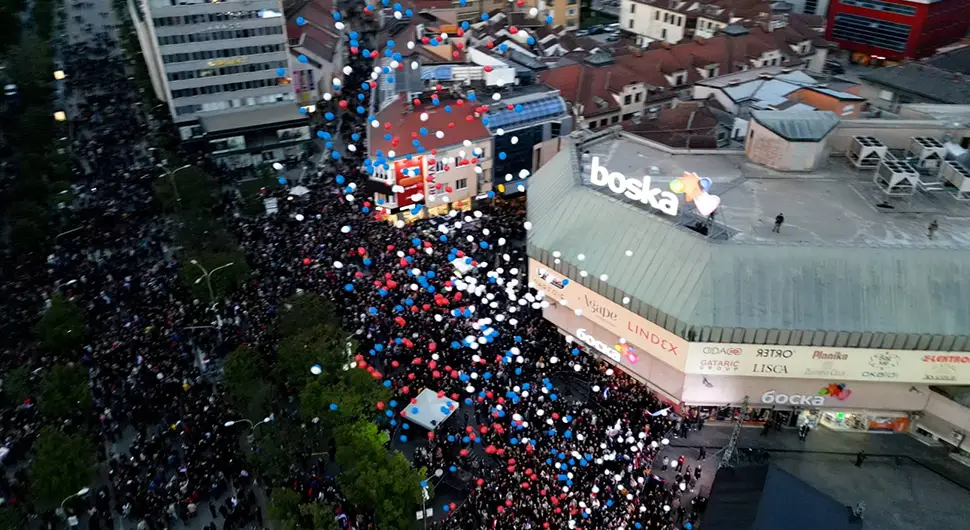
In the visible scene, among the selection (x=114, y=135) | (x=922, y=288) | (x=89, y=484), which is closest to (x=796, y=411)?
(x=922, y=288)

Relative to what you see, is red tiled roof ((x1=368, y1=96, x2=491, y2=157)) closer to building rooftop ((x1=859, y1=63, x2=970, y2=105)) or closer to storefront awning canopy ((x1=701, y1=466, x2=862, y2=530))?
storefront awning canopy ((x1=701, y1=466, x2=862, y2=530))

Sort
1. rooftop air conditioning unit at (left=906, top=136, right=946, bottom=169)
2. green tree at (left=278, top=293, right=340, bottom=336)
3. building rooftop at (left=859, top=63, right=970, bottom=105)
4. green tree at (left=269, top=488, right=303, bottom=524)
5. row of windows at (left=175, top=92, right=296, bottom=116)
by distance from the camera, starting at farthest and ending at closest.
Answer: row of windows at (left=175, top=92, right=296, bottom=116) → building rooftop at (left=859, top=63, right=970, bottom=105) → rooftop air conditioning unit at (left=906, top=136, right=946, bottom=169) → green tree at (left=278, top=293, right=340, bottom=336) → green tree at (left=269, top=488, right=303, bottom=524)

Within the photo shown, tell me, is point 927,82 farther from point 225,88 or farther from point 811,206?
point 225,88

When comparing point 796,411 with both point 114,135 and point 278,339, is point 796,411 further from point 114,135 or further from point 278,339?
point 114,135

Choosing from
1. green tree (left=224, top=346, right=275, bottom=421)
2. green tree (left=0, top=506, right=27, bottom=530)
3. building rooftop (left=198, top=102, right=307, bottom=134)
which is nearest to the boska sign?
green tree (left=224, top=346, right=275, bottom=421)

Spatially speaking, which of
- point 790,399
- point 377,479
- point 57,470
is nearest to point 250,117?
point 57,470

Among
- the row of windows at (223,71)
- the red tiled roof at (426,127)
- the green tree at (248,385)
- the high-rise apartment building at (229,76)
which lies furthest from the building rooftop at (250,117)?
the green tree at (248,385)
